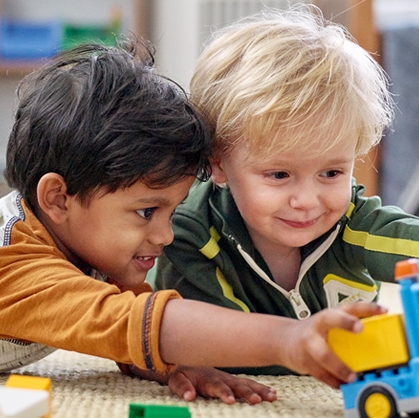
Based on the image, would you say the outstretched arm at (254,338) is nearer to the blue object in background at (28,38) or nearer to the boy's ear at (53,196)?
the boy's ear at (53,196)

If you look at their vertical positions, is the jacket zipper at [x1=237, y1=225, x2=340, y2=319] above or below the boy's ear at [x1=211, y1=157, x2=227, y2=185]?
below

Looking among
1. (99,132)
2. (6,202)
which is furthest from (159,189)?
(6,202)

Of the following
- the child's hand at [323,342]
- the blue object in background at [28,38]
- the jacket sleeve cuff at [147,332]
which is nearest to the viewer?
the child's hand at [323,342]

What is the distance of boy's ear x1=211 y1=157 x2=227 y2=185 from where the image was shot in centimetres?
101

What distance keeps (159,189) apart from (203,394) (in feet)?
0.77

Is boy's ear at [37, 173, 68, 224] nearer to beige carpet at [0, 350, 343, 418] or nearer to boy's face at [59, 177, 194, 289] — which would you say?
boy's face at [59, 177, 194, 289]

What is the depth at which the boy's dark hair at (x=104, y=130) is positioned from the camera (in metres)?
0.82

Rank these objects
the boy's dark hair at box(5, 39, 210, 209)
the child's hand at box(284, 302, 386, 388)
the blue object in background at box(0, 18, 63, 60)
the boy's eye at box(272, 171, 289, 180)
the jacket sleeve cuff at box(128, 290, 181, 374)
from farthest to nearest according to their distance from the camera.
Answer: the blue object in background at box(0, 18, 63, 60) → the boy's eye at box(272, 171, 289, 180) → the boy's dark hair at box(5, 39, 210, 209) → the jacket sleeve cuff at box(128, 290, 181, 374) → the child's hand at box(284, 302, 386, 388)

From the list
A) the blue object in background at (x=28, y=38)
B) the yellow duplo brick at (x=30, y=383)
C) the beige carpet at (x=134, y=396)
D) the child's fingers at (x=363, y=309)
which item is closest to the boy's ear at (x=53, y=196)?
the beige carpet at (x=134, y=396)

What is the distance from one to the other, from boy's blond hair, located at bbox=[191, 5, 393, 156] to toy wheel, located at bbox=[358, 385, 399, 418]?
1.24 ft

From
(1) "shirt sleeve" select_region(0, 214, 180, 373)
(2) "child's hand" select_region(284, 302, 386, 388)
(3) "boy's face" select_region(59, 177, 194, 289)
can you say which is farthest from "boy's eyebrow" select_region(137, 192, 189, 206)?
(2) "child's hand" select_region(284, 302, 386, 388)

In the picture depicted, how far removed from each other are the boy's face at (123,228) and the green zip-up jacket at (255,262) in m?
0.13

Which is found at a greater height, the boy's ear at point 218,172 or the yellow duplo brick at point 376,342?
the yellow duplo brick at point 376,342

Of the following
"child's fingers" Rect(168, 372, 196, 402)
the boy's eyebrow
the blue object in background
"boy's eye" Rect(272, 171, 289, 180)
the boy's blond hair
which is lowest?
the blue object in background
